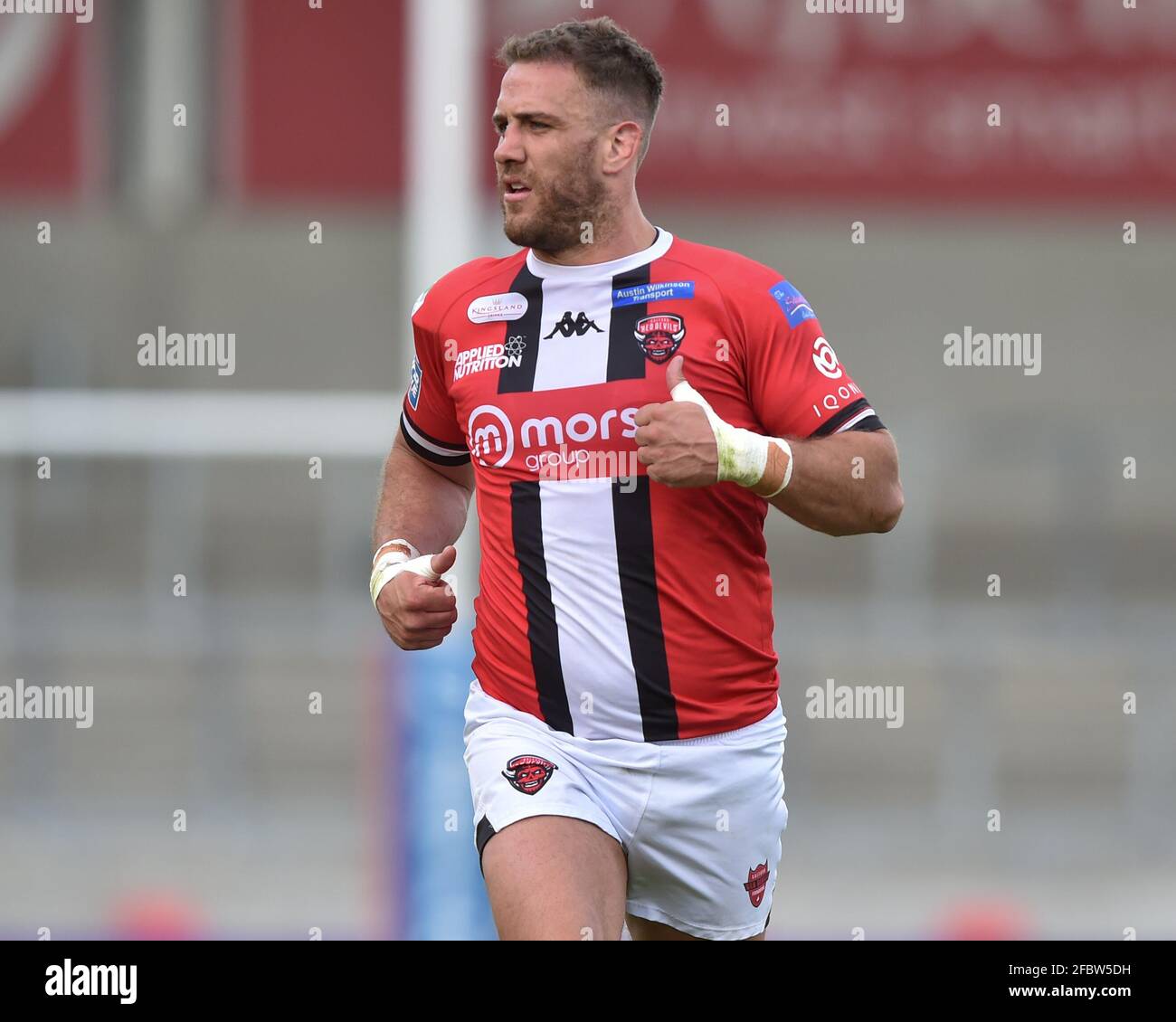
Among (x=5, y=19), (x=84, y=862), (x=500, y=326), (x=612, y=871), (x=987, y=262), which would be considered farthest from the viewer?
(x=987, y=262)

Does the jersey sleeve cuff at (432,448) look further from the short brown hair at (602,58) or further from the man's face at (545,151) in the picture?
the short brown hair at (602,58)

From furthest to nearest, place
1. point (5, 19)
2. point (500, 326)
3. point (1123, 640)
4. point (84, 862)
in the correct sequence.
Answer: point (1123, 640)
point (84, 862)
point (5, 19)
point (500, 326)

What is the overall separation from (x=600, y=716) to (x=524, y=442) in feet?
2.16

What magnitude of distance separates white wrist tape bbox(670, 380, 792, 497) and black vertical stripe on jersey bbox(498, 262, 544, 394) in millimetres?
441

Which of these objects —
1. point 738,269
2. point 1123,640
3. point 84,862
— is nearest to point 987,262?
point 1123,640

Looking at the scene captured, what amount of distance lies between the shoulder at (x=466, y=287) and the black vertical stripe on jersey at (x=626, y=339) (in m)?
0.31

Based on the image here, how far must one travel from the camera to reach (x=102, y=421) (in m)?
7.39

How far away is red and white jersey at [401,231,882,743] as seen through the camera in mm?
4070

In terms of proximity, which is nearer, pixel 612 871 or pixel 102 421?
pixel 612 871

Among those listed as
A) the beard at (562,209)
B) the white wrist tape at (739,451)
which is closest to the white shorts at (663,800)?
the white wrist tape at (739,451)

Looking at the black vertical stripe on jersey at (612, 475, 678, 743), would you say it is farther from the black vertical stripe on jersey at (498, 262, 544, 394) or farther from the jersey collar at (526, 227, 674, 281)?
the jersey collar at (526, 227, 674, 281)

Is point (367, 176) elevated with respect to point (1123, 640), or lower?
elevated
